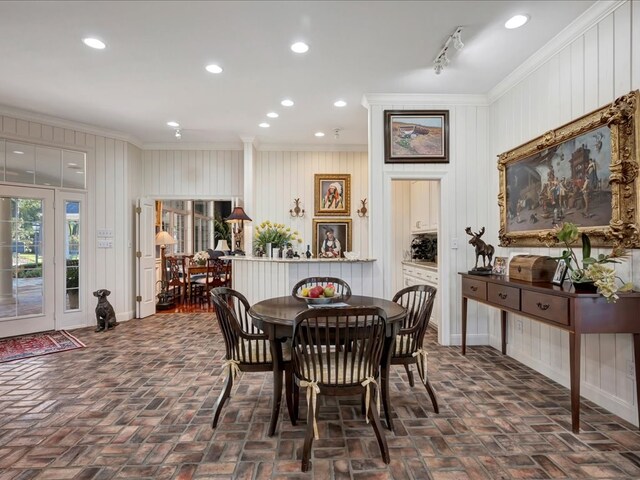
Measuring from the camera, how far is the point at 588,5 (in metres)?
2.61

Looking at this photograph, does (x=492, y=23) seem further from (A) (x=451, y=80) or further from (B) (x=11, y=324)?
(B) (x=11, y=324)

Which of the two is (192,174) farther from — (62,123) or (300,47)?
(300,47)

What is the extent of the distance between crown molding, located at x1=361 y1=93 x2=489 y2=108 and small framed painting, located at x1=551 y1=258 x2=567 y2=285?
245cm

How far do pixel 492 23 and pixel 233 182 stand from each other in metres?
4.70

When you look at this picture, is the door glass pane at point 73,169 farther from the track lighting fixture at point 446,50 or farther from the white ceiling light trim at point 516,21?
the white ceiling light trim at point 516,21

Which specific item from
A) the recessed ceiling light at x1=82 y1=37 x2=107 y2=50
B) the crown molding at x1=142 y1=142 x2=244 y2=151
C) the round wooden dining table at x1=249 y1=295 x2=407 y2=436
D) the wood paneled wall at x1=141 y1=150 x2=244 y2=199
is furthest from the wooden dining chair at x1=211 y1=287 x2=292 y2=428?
the crown molding at x1=142 y1=142 x2=244 y2=151

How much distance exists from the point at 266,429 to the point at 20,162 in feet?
16.9

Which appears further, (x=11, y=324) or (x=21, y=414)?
(x=11, y=324)

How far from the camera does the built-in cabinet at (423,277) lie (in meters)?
4.73

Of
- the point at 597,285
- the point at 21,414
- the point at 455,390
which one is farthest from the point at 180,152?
the point at 597,285

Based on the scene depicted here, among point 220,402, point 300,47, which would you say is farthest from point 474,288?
point 300,47

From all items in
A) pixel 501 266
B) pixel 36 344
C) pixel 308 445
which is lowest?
pixel 36 344

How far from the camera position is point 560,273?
2709mm

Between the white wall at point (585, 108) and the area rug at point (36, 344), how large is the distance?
528 centimetres
